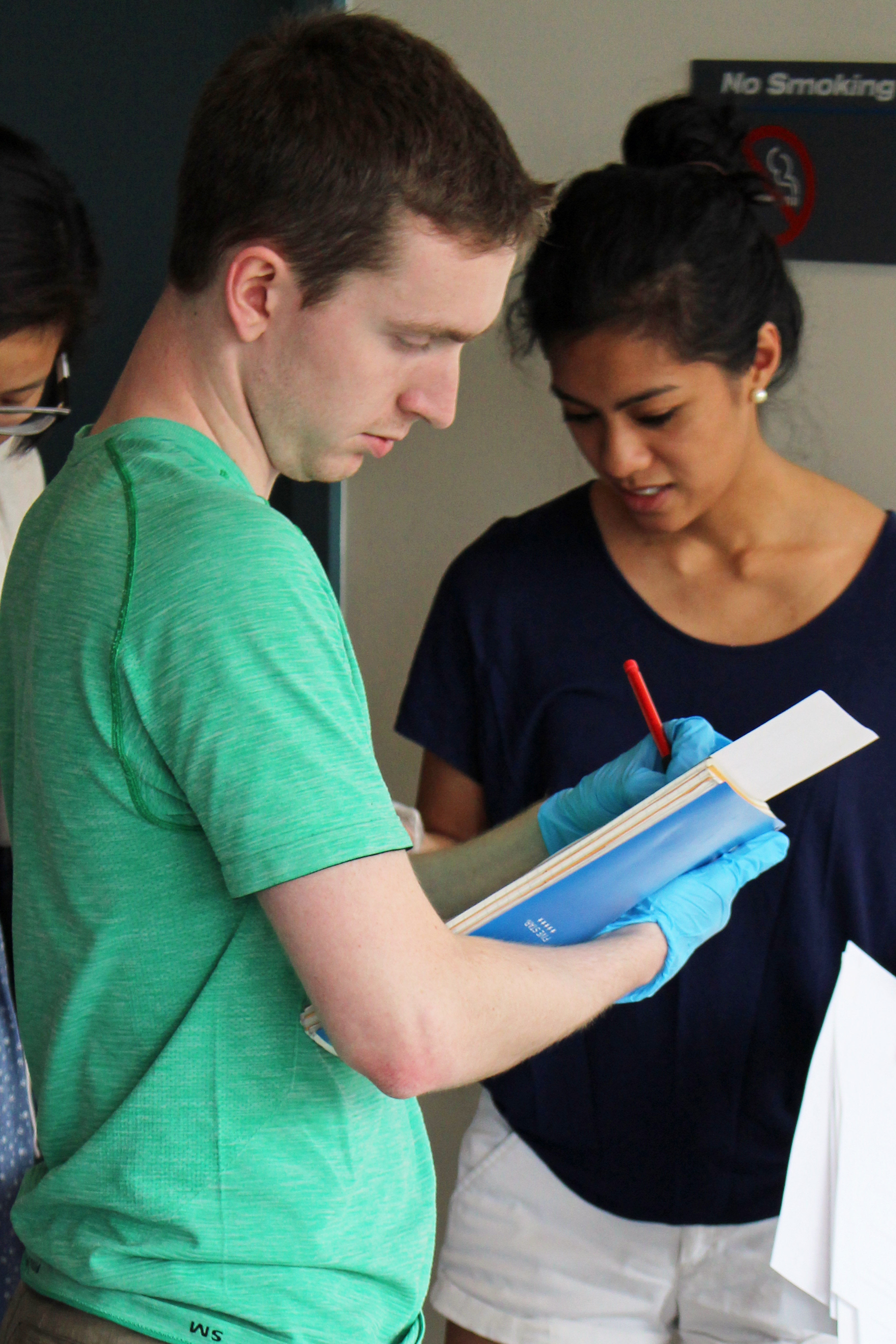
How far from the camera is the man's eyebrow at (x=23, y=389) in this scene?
1125mm

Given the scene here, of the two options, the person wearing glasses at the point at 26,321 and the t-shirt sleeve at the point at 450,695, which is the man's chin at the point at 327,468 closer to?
the person wearing glasses at the point at 26,321

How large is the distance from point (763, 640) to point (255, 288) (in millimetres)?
Answer: 794

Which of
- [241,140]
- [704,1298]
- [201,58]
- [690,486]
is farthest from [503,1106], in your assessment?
[201,58]

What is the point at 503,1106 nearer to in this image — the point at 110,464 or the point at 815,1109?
the point at 815,1109

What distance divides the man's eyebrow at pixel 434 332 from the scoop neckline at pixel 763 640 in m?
0.64

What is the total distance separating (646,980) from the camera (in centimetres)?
93

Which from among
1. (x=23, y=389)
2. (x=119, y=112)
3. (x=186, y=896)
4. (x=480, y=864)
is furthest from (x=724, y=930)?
(x=119, y=112)

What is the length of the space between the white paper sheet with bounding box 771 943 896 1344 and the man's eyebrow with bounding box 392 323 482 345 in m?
0.72

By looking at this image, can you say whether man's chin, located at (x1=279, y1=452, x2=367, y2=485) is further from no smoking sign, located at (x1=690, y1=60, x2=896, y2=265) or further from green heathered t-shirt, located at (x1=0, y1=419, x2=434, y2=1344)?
no smoking sign, located at (x1=690, y1=60, x2=896, y2=265)

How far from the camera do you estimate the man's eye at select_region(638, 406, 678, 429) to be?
1.31 metres

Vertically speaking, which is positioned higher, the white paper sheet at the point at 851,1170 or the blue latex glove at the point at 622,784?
A: the blue latex glove at the point at 622,784

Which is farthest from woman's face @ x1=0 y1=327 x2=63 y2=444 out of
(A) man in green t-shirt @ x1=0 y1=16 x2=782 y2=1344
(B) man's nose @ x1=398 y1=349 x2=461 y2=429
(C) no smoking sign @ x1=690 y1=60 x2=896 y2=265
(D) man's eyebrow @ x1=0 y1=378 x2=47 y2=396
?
(C) no smoking sign @ x1=690 y1=60 x2=896 y2=265

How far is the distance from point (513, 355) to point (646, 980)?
0.85 meters

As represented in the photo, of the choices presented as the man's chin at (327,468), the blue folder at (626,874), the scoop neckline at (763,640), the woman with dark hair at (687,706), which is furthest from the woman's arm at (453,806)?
the man's chin at (327,468)
